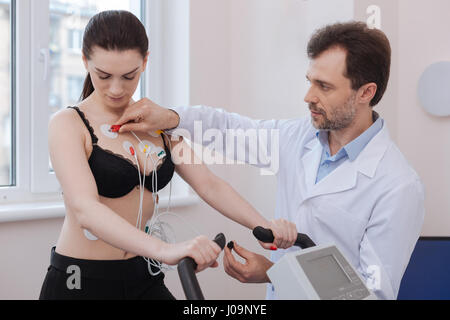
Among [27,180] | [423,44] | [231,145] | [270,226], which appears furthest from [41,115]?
[423,44]

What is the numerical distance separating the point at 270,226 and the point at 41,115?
45.0 inches

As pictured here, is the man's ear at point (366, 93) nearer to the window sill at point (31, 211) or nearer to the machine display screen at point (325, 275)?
the machine display screen at point (325, 275)

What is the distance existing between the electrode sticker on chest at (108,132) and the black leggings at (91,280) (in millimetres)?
323

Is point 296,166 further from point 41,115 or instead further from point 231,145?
point 41,115

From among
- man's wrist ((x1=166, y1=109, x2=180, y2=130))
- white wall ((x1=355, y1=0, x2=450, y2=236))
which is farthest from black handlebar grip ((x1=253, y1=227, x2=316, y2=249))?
white wall ((x1=355, y1=0, x2=450, y2=236))

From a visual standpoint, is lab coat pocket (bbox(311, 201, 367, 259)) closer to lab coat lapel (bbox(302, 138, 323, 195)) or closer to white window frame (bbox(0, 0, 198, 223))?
lab coat lapel (bbox(302, 138, 323, 195))

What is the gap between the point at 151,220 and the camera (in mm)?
1336

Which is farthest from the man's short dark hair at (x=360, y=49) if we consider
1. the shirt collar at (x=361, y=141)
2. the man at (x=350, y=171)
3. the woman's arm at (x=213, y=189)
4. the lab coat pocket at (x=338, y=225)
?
the woman's arm at (x=213, y=189)

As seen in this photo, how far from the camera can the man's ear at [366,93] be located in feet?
4.98

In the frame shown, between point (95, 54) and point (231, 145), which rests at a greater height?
point (95, 54)

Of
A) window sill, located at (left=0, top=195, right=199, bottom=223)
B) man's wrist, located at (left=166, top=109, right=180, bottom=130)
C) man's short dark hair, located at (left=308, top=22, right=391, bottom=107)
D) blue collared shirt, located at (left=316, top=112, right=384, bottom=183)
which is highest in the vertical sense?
man's short dark hair, located at (left=308, top=22, right=391, bottom=107)

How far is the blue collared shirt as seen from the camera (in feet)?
4.82

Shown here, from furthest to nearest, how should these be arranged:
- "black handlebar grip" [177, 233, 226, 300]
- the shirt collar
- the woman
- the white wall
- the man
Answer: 1. the white wall
2. the shirt collar
3. the man
4. the woman
5. "black handlebar grip" [177, 233, 226, 300]

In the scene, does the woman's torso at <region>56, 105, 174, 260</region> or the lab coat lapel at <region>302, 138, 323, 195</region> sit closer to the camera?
the woman's torso at <region>56, 105, 174, 260</region>
